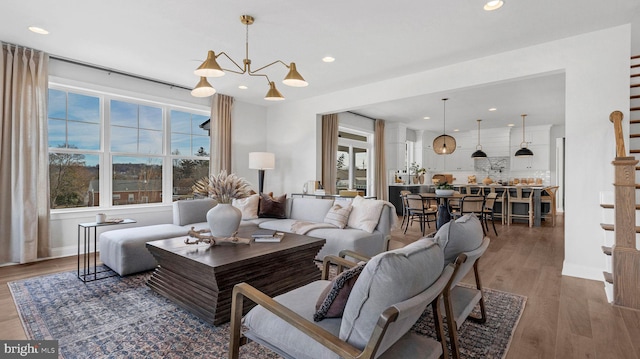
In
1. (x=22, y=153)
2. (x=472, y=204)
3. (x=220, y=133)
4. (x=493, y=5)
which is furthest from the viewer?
(x=220, y=133)

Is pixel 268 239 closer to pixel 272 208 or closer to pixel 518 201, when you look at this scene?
pixel 272 208

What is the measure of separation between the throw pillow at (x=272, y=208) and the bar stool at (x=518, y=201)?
5.31 m

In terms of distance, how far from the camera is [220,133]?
19.1 ft

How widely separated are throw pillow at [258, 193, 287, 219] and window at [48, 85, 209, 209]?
175 centimetres

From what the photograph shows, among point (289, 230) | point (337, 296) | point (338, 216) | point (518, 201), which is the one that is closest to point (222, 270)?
point (337, 296)

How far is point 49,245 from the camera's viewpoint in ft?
13.4

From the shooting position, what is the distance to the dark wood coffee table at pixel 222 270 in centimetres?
231

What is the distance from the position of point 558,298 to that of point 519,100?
4.62m

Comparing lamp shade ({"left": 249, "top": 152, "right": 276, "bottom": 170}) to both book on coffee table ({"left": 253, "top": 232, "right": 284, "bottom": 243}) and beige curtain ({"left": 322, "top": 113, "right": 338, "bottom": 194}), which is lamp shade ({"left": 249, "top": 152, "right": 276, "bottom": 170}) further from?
book on coffee table ({"left": 253, "top": 232, "right": 284, "bottom": 243})

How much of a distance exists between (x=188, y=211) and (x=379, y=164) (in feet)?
17.4

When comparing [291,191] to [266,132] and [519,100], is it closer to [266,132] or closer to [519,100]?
[266,132]

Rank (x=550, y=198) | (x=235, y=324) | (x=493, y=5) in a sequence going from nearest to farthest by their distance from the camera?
(x=235, y=324), (x=493, y=5), (x=550, y=198)

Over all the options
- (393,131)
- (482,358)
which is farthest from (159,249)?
(393,131)

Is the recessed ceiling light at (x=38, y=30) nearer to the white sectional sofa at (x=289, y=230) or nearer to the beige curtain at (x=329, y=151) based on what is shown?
the white sectional sofa at (x=289, y=230)
